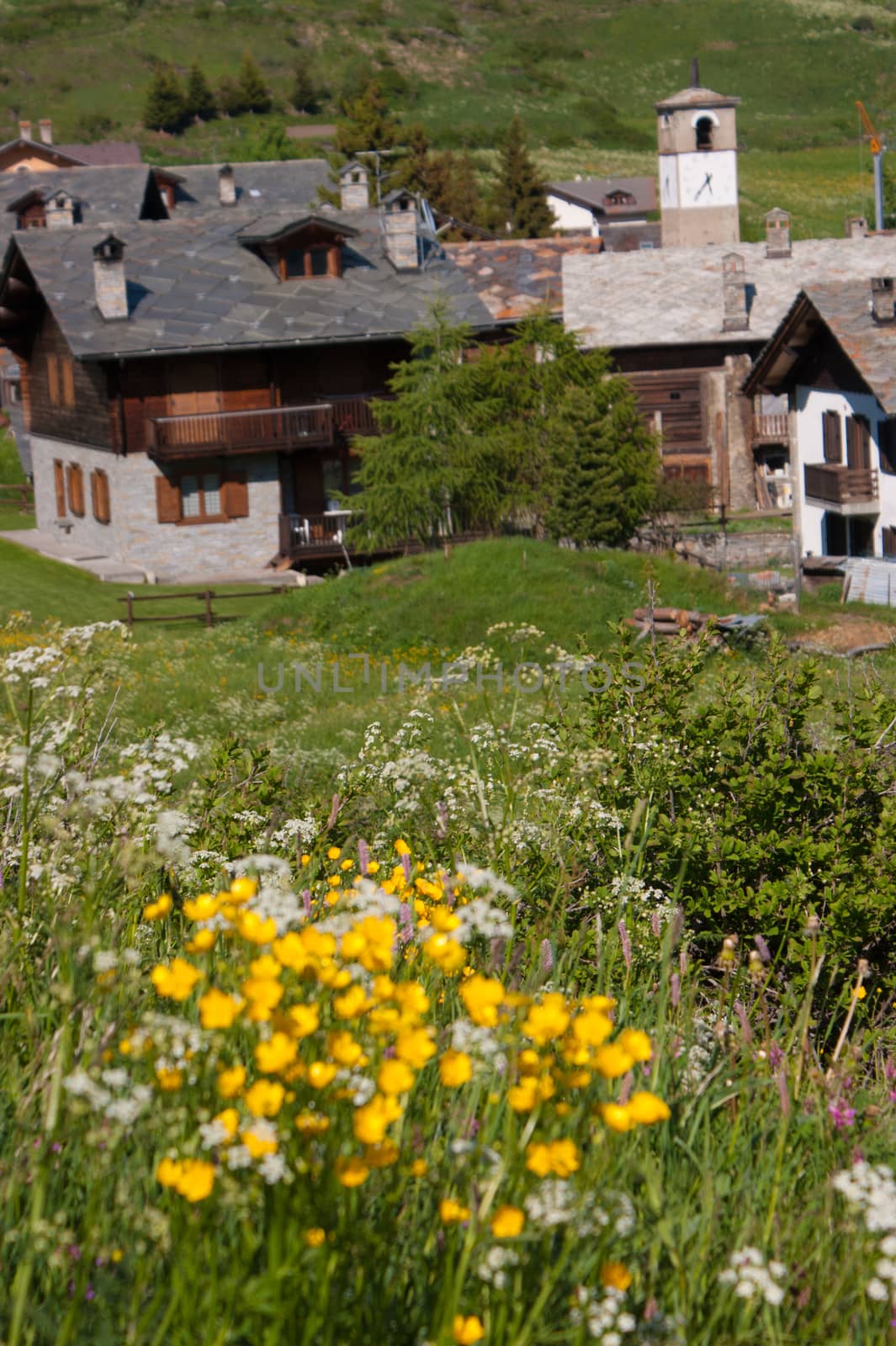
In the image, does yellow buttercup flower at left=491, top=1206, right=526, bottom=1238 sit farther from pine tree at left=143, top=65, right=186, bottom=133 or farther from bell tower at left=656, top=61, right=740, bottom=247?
pine tree at left=143, top=65, right=186, bottom=133

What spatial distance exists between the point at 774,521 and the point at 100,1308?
46418mm

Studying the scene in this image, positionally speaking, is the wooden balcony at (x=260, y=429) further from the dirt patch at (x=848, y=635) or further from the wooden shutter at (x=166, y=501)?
the dirt patch at (x=848, y=635)

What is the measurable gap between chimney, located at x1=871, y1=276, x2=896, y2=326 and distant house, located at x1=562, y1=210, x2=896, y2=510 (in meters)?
16.0

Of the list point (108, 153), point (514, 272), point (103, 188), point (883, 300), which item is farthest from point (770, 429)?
point (108, 153)

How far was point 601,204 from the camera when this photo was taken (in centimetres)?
9194

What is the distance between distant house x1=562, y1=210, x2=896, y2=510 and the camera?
5053 centimetres

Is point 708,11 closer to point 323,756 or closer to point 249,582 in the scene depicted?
point 249,582

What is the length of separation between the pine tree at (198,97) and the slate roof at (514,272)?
70.7 meters

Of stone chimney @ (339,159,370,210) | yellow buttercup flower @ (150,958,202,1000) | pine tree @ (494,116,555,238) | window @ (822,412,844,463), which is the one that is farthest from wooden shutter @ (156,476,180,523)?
pine tree @ (494,116,555,238)

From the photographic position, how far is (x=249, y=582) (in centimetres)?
3725

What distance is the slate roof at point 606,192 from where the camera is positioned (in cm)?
9075

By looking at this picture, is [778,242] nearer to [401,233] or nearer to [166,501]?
[401,233]

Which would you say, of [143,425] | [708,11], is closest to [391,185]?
[143,425]

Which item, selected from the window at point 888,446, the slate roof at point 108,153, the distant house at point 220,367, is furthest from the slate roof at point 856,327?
the slate roof at point 108,153
